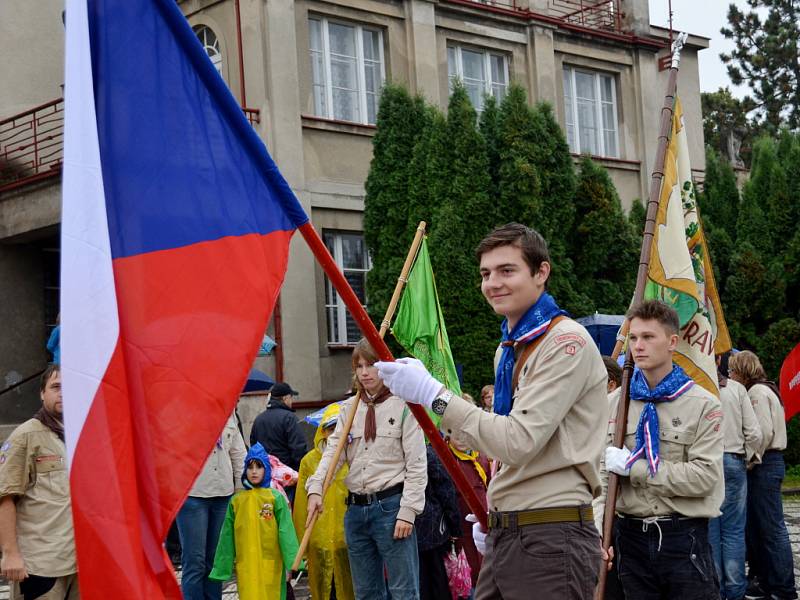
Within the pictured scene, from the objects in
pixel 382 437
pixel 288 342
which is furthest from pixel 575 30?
pixel 382 437

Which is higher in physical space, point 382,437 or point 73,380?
point 73,380

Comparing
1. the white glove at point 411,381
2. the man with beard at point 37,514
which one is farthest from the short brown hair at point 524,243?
the man with beard at point 37,514

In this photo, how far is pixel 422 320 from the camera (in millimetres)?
9742

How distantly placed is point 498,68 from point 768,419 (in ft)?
44.5

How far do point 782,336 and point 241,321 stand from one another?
17573 millimetres

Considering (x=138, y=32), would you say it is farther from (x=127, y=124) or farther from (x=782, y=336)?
(x=782, y=336)

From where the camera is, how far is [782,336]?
2003cm

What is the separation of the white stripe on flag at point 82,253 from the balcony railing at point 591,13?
2075 centimetres

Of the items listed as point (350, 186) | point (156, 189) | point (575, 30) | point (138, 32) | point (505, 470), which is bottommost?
point (505, 470)

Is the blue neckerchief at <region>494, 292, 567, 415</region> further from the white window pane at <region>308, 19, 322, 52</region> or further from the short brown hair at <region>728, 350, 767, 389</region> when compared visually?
the white window pane at <region>308, 19, 322, 52</region>

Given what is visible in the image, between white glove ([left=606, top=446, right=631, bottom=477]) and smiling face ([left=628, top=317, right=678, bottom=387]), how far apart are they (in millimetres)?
414

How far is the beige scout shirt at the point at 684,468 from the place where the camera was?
5.70 m

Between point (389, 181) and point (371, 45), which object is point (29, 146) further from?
point (371, 45)

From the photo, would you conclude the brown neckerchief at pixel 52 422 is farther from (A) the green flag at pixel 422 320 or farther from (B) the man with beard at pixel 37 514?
(A) the green flag at pixel 422 320
